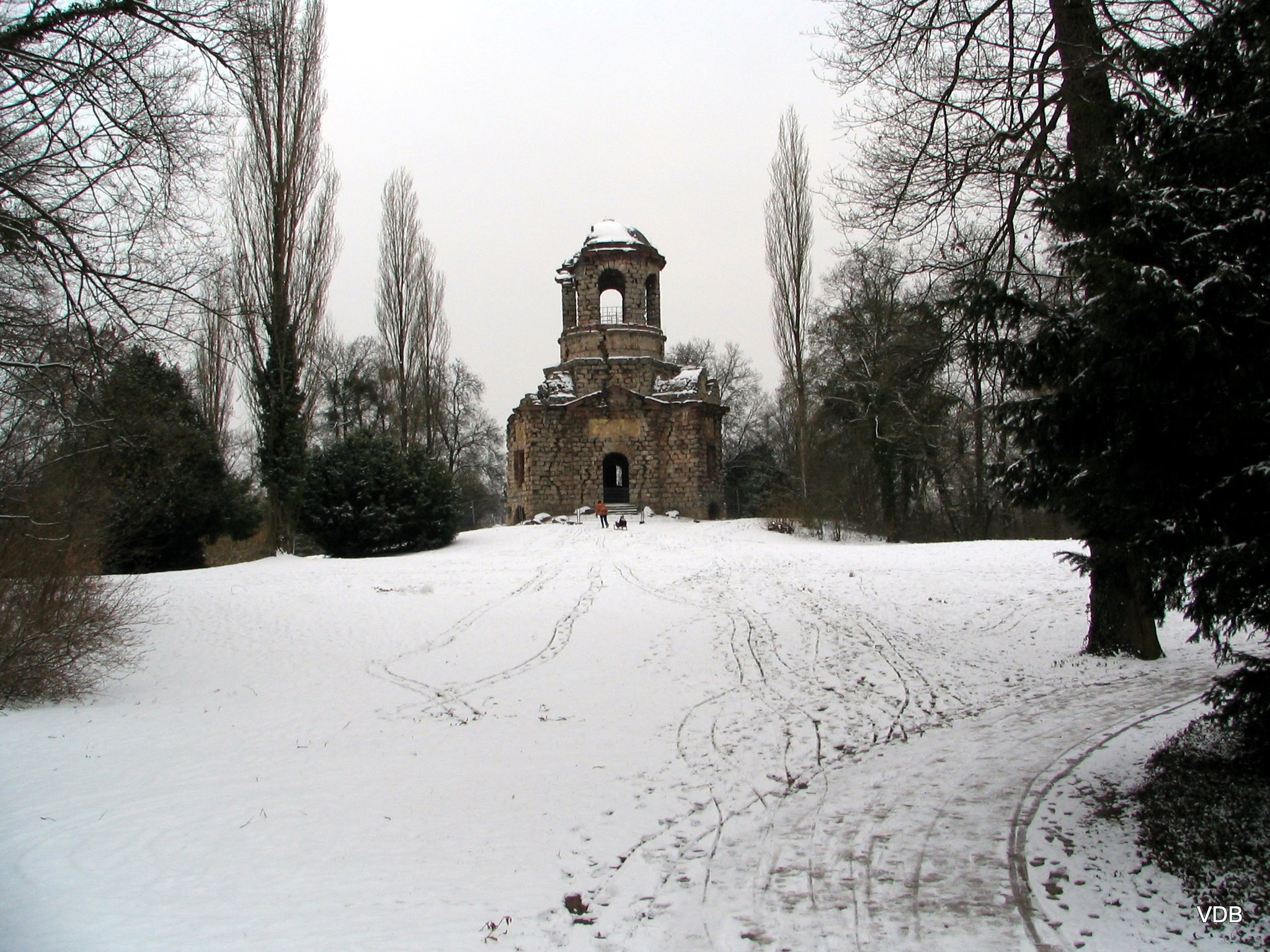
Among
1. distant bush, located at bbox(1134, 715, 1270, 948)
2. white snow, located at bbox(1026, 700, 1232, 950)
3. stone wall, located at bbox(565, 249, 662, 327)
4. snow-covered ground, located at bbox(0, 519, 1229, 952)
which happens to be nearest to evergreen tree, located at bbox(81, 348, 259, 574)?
snow-covered ground, located at bbox(0, 519, 1229, 952)

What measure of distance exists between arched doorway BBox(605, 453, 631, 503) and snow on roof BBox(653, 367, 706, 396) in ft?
9.13

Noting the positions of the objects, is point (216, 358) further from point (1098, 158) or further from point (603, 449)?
point (603, 449)

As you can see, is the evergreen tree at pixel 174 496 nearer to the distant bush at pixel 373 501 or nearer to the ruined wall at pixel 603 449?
the distant bush at pixel 373 501

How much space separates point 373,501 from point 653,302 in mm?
13794

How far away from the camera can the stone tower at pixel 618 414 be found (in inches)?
1105

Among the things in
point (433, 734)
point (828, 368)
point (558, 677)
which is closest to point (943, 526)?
point (828, 368)

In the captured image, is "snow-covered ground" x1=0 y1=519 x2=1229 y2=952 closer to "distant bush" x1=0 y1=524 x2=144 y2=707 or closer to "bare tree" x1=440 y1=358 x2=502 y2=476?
"distant bush" x1=0 y1=524 x2=144 y2=707

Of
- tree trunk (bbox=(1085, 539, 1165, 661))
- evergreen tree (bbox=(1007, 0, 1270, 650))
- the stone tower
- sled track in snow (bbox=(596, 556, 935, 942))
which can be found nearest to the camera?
evergreen tree (bbox=(1007, 0, 1270, 650))

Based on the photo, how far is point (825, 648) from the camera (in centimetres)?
879

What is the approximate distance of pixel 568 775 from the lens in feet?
18.2

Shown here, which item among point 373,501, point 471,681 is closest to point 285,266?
point 373,501

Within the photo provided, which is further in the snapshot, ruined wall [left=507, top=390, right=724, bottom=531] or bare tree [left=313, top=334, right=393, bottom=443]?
bare tree [left=313, top=334, right=393, bottom=443]

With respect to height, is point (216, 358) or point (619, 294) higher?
point (619, 294)

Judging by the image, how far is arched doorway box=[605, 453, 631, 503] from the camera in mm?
29816
